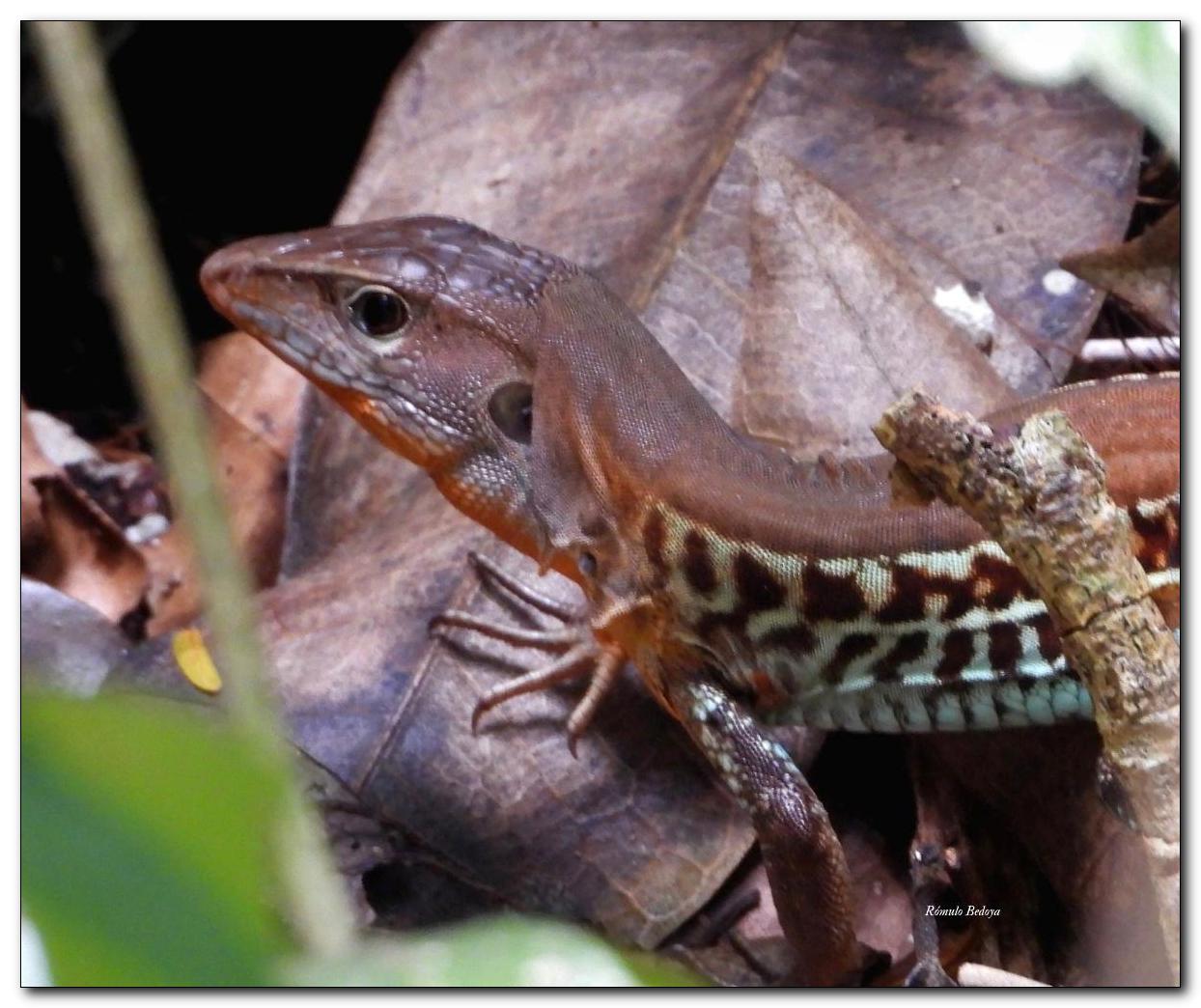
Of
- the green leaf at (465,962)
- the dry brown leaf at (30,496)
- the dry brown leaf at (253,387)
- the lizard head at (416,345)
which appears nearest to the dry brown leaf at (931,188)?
the lizard head at (416,345)

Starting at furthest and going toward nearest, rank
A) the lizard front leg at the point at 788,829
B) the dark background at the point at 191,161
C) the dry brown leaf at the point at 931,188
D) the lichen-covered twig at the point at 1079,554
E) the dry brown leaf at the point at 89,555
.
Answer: the dark background at the point at 191,161 → the dry brown leaf at the point at 89,555 → the dry brown leaf at the point at 931,188 → the lizard front leg at the point at 788,829 → the lichen-covered twig at the point at 1079,554

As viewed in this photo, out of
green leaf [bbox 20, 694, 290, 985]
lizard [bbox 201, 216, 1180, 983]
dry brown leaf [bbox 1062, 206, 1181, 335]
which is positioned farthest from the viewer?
dry brown leaf [bbox 1062, 206, 1181, 335]

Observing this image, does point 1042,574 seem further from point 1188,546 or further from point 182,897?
point 182,897

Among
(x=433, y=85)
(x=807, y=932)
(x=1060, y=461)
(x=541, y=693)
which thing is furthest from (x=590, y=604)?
(x=433, y=85)

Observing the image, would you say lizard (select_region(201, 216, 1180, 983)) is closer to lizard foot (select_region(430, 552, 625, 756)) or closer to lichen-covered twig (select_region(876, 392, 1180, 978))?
lizard foot (select_region(430, 552, 625, 756))

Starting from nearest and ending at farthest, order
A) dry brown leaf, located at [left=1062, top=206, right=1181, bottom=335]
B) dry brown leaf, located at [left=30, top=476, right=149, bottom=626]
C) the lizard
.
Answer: the lizard, dry brown leaf, located at [left=1062, top=206, right=1181, bottom=335], dry brown leaf, located at [left=30, top=476, right=149, bottom=626]

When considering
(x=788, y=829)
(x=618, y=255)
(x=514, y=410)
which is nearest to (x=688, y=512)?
(x=514, y=410)

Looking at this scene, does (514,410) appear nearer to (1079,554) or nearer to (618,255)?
(618,255)

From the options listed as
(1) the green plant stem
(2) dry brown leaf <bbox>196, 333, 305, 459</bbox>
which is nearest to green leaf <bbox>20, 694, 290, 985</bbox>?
(1) the green plant stem

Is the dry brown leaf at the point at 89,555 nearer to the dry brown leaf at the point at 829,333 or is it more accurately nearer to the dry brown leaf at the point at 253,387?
the dry brown leaf at the point at 253,387
